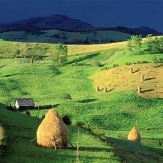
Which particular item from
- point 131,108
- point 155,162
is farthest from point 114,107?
point 155,162

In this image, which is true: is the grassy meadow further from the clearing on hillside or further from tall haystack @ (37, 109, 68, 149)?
tall haystack @ (37, 109, 68, 149)

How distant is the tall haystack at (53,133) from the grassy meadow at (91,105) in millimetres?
934

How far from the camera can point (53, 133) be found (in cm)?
4022

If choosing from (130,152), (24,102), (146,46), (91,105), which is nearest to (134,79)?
(91,105)

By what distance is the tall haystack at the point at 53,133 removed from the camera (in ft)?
132

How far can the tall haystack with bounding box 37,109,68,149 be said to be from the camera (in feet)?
132

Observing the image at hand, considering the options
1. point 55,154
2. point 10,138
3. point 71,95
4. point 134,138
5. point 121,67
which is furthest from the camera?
point 121,67

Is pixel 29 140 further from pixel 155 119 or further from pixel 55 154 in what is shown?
pixel 155 119

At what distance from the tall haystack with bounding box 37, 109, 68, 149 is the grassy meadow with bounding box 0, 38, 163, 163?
934mm

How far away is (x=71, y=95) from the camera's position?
115375 millimetres

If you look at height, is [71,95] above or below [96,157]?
above

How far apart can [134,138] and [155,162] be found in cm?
1648

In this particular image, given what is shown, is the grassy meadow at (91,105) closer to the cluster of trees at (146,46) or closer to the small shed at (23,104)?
the small shed at (23,104)

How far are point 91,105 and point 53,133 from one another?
5834 centimetres
